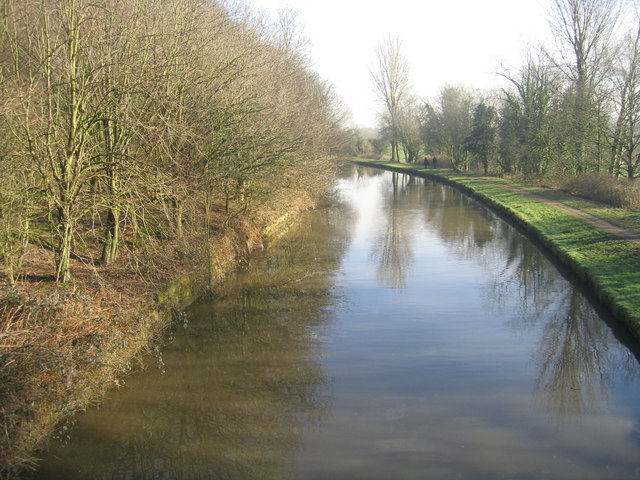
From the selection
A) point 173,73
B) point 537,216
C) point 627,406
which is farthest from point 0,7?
point 537,216

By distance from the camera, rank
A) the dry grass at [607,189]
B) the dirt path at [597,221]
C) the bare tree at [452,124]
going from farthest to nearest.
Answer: the bare tree at [452,124]
the dry grass at [607,189]
the dirt path at [597,221]

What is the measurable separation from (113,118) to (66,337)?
4196 mm

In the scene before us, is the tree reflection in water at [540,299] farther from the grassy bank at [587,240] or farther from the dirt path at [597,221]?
the dirt path at [597,221]

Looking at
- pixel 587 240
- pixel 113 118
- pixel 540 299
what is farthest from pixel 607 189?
pixel 113 118

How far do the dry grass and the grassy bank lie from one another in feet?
1.63

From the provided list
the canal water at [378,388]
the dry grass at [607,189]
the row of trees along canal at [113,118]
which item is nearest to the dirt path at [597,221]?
the dry grass at [607,189]

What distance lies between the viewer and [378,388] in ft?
26.7

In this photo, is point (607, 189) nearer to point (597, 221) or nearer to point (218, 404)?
point (597, 221)

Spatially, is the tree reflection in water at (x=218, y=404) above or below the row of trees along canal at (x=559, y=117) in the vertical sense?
below

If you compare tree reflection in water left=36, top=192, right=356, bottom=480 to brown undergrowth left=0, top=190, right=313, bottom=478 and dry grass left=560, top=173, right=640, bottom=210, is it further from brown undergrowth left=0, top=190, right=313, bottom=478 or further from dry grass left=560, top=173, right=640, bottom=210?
dry grass left=560, top=173, right=640, bottom=210

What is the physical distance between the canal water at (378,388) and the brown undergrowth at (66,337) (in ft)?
1.42

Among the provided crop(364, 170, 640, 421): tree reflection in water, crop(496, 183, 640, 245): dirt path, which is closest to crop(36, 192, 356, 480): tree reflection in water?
crop(364, 170, 640, 421): tree reflection in water

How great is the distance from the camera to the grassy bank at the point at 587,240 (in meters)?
10.7

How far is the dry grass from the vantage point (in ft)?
65.4
